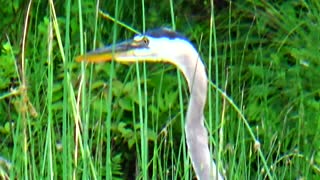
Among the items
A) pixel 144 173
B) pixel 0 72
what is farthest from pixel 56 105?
pixel 144 173

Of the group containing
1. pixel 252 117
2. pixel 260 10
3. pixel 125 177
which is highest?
pixel 260 10

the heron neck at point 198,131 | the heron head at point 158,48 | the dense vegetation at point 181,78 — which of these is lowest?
the dense vegetation at point 181,78

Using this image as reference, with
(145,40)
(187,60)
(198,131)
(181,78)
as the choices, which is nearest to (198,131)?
(198,131)

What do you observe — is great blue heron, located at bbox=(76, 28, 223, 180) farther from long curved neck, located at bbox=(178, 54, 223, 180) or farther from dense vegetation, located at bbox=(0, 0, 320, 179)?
dense vegetation, located at bbox=(0, 0, 320, 179)

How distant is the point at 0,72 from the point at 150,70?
63 cm

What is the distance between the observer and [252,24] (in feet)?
17.4

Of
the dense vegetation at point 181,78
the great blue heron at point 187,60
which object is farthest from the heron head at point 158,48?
the dense vegetation at point 181,78

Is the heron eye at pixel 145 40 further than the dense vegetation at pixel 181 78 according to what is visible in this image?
No

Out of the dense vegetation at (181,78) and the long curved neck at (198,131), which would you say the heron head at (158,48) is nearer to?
the long curved neck at (198,131)

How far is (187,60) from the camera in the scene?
12.5 ft

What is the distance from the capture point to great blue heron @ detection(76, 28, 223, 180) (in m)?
3.70

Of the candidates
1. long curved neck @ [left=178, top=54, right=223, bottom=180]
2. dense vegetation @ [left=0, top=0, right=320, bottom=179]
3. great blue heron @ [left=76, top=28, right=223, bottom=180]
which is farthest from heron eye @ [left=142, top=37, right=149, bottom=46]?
dense vegetation @ [left=0, top=0, right=320, bottom=179]

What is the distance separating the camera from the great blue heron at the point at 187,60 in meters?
3.70

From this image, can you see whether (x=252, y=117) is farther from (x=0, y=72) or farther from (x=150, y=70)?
(x=0, y=72)
